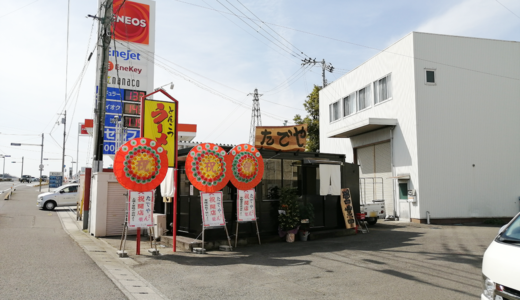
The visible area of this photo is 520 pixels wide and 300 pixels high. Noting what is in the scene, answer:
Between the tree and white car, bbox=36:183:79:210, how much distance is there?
57.4 ft

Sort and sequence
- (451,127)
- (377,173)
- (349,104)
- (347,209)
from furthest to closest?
(349,104) < (377,173) < (451,127) < (347,209)

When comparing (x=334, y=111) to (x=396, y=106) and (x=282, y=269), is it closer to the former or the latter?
(x=396, y=106)

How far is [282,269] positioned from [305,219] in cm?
455

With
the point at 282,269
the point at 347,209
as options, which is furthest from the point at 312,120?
the point at 282,269

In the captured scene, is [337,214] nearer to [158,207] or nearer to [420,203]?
[420,203]

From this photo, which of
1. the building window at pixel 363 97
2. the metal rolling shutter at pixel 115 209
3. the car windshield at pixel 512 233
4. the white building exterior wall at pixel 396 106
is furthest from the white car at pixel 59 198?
the car windshield at pixel 512 233

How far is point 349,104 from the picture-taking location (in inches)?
925

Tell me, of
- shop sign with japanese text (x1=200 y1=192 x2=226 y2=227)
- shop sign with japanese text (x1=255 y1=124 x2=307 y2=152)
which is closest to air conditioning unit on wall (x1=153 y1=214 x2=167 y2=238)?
shop sign with japanese text (x1=200 y1=192 x2=226 y2=227)

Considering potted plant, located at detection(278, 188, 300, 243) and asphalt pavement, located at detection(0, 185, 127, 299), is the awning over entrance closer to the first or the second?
potted plant, located at detection(278, 188, 300, 243)

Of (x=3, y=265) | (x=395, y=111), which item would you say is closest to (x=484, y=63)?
(x=395, y=111)

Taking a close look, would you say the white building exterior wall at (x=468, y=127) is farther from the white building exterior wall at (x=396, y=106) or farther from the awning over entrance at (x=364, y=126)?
the awning over entrance at (x=364, y=126)

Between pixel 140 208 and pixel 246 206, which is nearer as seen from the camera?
pixel 140 208

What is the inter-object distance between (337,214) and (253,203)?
4.56 m

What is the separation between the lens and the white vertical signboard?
10.6 m
